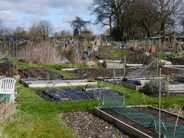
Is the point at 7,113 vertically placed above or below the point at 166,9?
below

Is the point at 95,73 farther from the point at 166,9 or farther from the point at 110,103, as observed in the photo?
the point at 166,9

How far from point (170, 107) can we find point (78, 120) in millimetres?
2934

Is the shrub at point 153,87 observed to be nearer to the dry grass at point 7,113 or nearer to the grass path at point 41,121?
the grass path at point 41,121

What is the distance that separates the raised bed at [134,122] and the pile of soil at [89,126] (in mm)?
133

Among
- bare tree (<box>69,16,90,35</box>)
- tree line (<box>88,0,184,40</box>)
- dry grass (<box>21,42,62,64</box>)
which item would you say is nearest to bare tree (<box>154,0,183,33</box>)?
tree line (<box>88,0,184,40</box>)

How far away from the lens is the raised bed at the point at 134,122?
4.27 metres

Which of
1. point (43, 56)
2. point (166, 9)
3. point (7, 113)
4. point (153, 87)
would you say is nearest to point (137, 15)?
point (166, 9)

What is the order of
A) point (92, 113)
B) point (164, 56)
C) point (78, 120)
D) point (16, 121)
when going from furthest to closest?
point (164, 56) < point (92, 113) < point (78, 120) < point (16, 121)

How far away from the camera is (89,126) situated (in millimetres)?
4918

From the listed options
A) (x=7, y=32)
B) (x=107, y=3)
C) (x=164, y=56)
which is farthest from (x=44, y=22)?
(x=164, y=56)

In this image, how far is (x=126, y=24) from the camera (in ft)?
107

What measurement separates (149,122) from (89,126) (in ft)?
4.42

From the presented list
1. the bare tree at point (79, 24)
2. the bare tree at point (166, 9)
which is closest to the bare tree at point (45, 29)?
the bare tree at point (79, 24)

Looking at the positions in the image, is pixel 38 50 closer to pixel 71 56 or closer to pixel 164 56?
pixel 71 56
